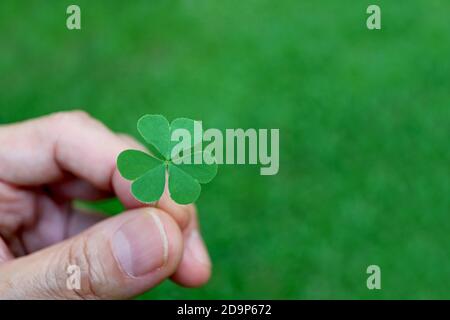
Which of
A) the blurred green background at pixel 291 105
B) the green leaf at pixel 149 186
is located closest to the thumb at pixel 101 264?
the green leaf at pixel 149 186

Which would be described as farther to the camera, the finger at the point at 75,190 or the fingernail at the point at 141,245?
the finger at the point at 75,190

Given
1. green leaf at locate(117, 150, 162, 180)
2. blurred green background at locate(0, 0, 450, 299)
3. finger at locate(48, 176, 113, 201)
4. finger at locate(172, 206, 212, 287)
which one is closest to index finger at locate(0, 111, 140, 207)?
finger at locate(48, 176, 113, 201)

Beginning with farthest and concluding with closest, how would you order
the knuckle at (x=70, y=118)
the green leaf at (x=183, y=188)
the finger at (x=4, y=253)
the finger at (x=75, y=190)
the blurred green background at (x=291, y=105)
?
1. the blurred green background at (x=291, y=105)
2. the finger at (x=75, y=190)
3. the knuckle at (x=70, y=118)
4. the finger at (x=4, y=253)
5. the green leaf at (x=183, y=188)

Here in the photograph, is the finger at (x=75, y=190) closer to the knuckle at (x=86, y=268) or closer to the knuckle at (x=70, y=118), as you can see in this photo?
the knuckle at (x=70, y=118)

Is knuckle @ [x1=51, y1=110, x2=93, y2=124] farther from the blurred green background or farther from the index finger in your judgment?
the blurred green background

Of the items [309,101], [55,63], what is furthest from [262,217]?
[55,63]
